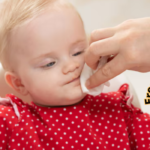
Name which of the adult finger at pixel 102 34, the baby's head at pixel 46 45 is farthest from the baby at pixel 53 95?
the adult finger at pixel 102 34

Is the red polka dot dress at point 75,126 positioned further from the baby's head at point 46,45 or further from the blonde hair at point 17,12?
the blonde hair at point 17,12

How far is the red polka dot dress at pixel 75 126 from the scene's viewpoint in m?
0.82

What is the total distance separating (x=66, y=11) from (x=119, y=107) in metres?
0.39

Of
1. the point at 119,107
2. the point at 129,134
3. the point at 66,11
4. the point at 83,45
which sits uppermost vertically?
the point at 66,11

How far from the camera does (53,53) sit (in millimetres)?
762

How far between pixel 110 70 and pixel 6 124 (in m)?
0.40

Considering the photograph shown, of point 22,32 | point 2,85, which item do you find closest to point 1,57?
point 22,32

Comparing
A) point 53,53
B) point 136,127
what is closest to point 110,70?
point 53,53

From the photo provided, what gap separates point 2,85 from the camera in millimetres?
1102

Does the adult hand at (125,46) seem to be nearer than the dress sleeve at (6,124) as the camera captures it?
Yes

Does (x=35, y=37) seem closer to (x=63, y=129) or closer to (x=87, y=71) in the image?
(x=87, y=71)

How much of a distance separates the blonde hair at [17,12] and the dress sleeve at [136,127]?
430mm

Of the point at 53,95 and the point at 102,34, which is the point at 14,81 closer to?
the point at 53,95

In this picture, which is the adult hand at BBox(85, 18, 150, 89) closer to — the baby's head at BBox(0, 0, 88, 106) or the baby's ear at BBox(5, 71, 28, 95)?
the baby's head at BBox(0, 0, 88, 106)
